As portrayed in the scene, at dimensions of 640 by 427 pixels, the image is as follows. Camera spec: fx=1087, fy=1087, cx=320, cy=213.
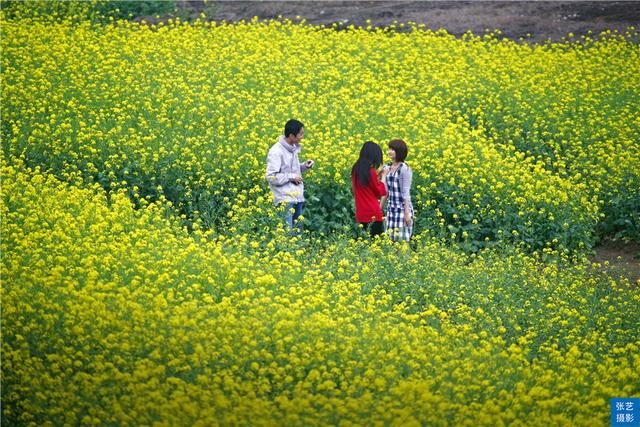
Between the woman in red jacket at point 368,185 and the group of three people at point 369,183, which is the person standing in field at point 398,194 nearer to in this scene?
the group of three people at point 369,183

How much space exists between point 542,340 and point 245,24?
547 inches

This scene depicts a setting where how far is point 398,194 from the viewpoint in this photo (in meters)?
11.8


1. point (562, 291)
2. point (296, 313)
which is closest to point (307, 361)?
point (296, 313)

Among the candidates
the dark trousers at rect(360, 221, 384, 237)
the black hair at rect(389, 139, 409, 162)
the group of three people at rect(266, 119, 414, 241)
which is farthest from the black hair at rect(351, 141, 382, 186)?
the dark trousers at rect(360, 221, 384, 237)

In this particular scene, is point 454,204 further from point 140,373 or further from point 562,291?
point 140,373

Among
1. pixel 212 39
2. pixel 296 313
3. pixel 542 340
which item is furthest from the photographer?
pixel 212 39

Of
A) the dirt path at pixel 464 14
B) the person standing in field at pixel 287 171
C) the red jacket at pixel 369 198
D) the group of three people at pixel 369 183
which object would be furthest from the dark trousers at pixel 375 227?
the dirt path at pixel 464 14

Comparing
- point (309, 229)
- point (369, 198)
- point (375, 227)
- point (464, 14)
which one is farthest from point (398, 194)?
point (464, 14)

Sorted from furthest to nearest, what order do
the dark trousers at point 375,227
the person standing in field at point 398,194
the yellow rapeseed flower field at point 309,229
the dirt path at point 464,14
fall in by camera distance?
the dirt path at point 464,14 → the dark trousers at point 375,227 → the person standing in field at point 398,194 → the yellow rapeseed flower field at point 309,229

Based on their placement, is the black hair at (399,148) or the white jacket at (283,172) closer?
the black hair at (399,148)

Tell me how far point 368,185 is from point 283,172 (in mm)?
974

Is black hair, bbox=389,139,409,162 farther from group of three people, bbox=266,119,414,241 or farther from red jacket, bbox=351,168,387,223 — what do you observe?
red jacket, bbox=351,168,387,223

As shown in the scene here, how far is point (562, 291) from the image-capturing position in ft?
34.8

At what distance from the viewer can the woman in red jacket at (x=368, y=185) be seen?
11.5 meters
